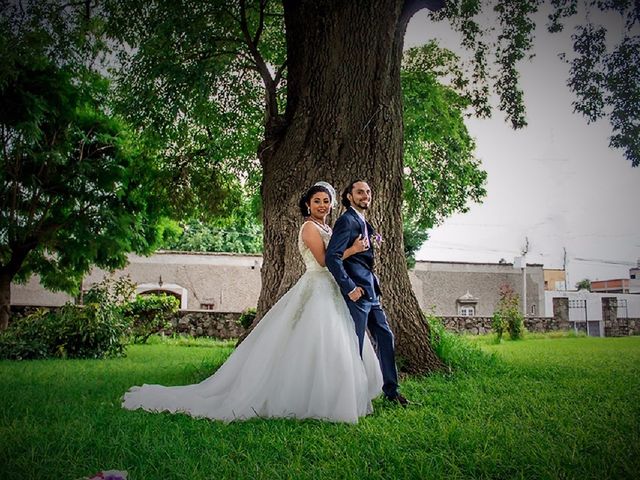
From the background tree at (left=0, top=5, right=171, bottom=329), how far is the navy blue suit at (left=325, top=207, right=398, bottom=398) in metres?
8.82

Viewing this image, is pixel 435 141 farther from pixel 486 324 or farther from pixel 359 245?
pixel 486 324

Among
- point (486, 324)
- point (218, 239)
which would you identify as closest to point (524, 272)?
point (486, 324)

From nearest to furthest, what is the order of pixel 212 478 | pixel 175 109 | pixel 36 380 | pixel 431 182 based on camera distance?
1. pixel 212 478
2. pixel 36 380
3. pixel 175 109
4. pixel 431 182

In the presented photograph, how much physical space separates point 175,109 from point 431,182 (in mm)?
6931

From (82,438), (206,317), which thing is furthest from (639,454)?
(206,317)

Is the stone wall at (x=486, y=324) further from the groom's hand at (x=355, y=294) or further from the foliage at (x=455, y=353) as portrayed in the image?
the groom's hand at (x=355, y=294)

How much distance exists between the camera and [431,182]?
542 inches

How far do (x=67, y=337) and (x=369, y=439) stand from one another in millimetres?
9568

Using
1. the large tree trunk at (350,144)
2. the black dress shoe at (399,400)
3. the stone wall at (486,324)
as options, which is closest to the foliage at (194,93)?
the large tree trunk at (350,144)

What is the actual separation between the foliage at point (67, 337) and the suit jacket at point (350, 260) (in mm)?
8287

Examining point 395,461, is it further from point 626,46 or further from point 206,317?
point 206,317

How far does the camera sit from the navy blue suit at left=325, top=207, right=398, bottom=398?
4.68 metres

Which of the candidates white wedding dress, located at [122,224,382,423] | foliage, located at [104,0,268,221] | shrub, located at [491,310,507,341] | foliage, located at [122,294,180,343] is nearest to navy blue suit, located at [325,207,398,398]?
white wedding dress, located at [122,224,382,423]

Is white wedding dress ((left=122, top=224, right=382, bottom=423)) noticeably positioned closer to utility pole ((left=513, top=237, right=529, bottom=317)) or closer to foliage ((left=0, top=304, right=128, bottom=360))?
foliage ((left=0, top=304, right=128, bottom=360))
